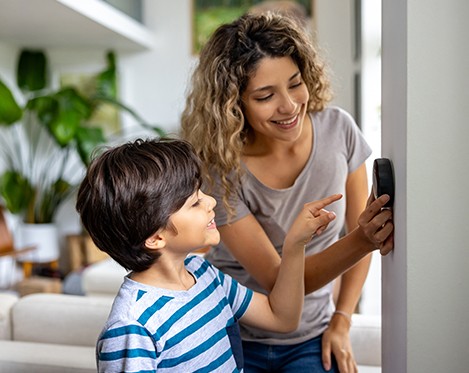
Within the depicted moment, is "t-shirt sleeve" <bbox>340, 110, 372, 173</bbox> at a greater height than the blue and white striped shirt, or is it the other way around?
"t-shirt sleeve" <bbox>340, 110, 372, 173</bbox>

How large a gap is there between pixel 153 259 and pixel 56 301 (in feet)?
3.01

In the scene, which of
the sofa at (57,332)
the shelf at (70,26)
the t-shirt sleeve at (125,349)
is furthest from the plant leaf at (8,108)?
the t-shirt sleeve at (125,349)

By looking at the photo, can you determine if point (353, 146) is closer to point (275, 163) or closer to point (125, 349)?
point (275, 163)

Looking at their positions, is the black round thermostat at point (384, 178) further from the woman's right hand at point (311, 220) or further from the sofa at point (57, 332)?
the sofa at point (57, 332)

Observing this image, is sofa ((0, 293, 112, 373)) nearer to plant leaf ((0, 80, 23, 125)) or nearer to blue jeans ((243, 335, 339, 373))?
blue jeans ((243, 335, 339, 373))

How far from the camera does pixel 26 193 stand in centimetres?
538

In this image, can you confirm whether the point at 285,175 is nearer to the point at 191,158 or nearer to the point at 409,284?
the point at 191,158

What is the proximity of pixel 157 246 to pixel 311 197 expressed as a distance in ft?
1.65

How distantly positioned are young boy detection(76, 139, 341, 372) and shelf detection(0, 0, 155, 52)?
3.02 meters

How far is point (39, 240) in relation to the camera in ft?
17.5

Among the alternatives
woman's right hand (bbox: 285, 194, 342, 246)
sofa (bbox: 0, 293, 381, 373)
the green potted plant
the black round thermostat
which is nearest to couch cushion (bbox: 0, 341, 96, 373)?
sofa (bbox: 0, 293, 381, 373)

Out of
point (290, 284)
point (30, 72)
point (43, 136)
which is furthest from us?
point (43, 136)

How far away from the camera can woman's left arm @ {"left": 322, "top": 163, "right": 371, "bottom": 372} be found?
158 cm

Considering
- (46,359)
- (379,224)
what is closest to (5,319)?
(46,359)
